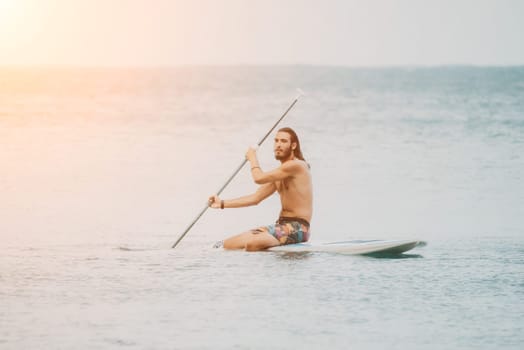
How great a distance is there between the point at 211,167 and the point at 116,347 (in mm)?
5369

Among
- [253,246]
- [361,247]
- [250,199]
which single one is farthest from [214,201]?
[361,247]

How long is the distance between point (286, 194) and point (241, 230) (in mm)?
1156

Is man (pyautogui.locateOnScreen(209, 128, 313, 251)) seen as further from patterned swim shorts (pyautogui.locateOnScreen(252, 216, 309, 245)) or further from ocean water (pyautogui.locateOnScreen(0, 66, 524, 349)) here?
ocean water (pyautogui.locateOnScreen(0, 66, 524, 349))

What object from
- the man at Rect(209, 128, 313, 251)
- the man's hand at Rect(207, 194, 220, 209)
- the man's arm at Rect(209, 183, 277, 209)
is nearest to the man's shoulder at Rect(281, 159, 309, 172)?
the man at Rect(209, 128, 313, 251)

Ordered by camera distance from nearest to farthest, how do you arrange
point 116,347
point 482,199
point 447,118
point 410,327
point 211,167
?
point 116,347 < point 410,327 < point 482,199 < point 211,167 < point 447,118

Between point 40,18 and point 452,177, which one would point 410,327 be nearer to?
point 452,177

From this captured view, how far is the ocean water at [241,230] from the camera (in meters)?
4.73

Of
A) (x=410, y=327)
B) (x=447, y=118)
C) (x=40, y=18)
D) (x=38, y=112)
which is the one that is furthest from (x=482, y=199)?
(x=38, y=112)

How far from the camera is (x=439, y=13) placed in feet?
47.9

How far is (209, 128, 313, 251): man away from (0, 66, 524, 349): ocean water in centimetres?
11

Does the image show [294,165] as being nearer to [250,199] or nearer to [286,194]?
[286,194]

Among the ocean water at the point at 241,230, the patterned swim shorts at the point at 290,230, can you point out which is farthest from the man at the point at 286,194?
the ocean water at the point at 241,230

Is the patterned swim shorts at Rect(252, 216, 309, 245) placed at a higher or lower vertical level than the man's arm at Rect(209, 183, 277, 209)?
lower

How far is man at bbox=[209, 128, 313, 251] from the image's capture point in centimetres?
580
